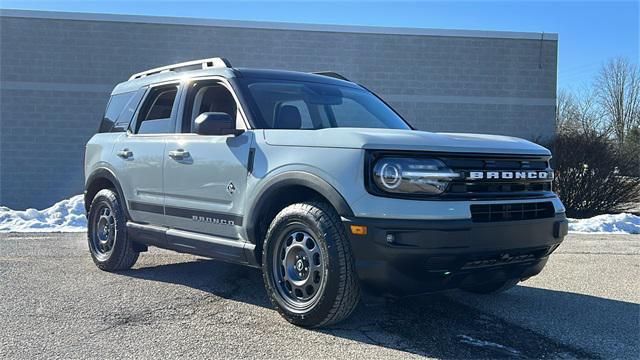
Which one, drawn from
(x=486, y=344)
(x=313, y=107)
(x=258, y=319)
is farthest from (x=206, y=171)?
(x=486, y=344)

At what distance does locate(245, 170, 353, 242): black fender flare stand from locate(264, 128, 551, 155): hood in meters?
0.25

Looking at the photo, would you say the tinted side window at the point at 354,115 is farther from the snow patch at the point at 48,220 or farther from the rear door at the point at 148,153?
the snow patch at the point at 48,220

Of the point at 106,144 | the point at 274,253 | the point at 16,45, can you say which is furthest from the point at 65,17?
the point at 274,253

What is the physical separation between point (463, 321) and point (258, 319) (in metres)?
1.56

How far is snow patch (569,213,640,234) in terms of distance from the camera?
10836 millimetres

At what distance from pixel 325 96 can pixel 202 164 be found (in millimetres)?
1313

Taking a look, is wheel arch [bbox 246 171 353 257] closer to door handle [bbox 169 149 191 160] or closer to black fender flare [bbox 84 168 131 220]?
door handle [bbox 169 149 191 160]

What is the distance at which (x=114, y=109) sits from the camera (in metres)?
6.64

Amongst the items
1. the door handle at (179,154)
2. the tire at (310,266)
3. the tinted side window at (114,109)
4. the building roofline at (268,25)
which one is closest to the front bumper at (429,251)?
the tire at (310,266)

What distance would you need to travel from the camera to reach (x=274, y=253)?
4.30m

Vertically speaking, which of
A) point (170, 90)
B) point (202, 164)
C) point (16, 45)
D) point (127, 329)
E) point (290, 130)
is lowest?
point (127, 329)

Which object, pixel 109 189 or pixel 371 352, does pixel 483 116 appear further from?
pixel 371 352

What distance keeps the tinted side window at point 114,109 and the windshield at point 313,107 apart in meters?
2.09

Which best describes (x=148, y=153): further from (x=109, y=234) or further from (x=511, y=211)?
(x=511, y=211)
